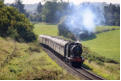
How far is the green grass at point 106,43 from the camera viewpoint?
129 feet

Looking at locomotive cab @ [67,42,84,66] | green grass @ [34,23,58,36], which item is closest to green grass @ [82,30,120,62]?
green grass @ [34,23,58,36]

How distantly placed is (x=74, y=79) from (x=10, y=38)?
18.3 m

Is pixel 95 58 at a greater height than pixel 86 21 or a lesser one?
lesser

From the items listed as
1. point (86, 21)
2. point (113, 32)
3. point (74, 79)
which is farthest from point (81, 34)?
point (74, 79)

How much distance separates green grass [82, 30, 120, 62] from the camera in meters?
39.3

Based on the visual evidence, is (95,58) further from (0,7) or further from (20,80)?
(0,7)

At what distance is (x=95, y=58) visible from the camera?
27844mm

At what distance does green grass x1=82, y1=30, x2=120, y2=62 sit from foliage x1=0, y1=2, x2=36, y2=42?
13031mm

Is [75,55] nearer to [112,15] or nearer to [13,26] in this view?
[13,26]

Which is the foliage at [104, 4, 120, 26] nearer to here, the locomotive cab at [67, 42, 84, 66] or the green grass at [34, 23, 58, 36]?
the green grass at [34, 23, 58, 36]

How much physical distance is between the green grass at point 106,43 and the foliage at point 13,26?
13031mm

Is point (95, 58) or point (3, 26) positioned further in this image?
point (3, 26)

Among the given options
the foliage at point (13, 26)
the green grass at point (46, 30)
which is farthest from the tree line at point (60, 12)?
the foliage at point (13, 26)

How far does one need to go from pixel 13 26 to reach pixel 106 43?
841 inches
